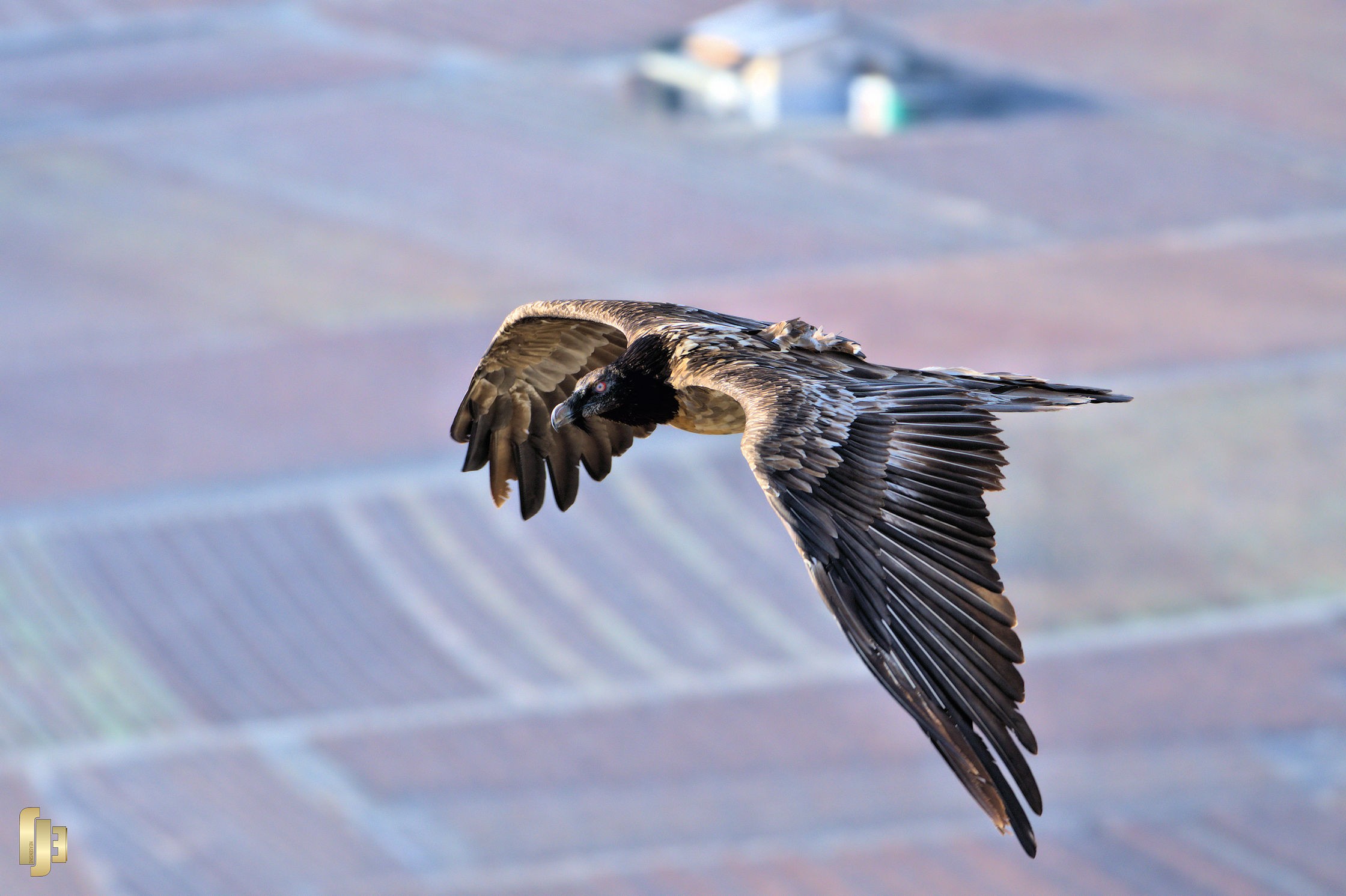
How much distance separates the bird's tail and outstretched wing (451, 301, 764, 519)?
3833mm

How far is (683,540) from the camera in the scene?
35812mm

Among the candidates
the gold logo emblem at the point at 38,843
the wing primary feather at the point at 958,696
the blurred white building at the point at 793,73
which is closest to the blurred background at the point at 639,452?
the blurred white building at the point at 793,73

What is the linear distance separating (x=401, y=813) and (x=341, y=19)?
3938 centimetres

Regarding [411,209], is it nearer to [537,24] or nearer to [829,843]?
[537,24]

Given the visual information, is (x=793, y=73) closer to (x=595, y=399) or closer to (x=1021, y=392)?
(x=595, y=399)

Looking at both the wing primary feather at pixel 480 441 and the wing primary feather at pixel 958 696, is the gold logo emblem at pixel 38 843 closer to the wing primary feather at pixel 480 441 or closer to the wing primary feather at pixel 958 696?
the wing primary feather at pixel 480 441

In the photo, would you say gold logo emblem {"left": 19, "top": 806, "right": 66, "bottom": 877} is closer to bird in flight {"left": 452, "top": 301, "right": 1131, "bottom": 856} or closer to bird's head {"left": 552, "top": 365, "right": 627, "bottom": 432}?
bird in flight {"left": 452, "top": 301, "right": 1131, "bottom": 856}

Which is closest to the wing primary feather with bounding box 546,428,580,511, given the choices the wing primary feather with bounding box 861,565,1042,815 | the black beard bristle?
the black beard bristle

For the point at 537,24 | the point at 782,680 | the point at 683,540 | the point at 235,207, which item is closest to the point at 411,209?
the point at 235,207

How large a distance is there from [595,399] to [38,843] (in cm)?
1828

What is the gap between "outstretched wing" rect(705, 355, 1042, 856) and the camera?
1127 centimetres

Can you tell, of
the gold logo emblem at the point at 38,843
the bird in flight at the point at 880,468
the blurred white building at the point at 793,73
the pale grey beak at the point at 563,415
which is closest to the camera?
the bird in flight at the point at 880,468

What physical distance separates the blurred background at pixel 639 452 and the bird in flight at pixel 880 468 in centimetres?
1514

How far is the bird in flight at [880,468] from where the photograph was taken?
1141 centimetres
